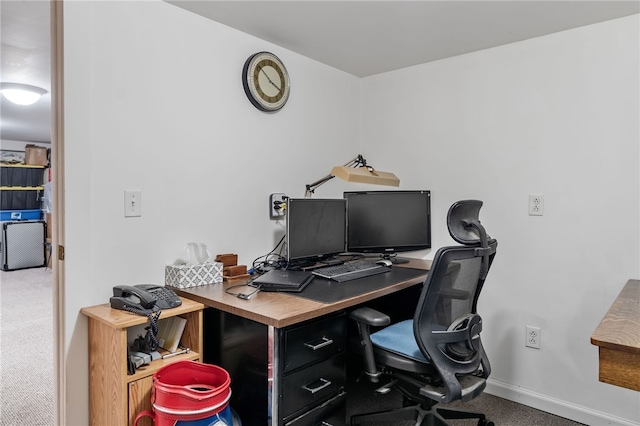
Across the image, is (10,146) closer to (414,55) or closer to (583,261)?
(414,55)

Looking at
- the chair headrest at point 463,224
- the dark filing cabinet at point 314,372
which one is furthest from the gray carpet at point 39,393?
the chair headrest at point 463,224

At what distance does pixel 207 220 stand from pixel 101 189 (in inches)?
21.5

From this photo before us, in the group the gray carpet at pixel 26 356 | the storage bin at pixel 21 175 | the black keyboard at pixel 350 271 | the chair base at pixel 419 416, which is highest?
the storage bin at pixel 21 175

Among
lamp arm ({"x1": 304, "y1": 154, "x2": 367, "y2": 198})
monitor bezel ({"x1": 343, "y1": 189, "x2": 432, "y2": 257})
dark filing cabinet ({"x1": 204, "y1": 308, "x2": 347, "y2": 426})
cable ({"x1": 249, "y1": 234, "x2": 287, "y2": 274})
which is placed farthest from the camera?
lamp arm ({"x1": 304, "y1": 154, "x2": 367, "y2": 198})

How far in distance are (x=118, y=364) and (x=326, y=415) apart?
863mm

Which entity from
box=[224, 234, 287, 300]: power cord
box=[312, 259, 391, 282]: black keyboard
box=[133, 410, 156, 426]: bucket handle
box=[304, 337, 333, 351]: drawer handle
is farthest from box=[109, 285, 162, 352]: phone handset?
box=[312, 259, 391, 282]: black keyboard

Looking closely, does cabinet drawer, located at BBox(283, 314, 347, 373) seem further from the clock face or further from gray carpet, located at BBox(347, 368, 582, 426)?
the clock face

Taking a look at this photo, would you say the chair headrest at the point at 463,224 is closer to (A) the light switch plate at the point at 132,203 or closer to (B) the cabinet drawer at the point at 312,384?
(B) the cabinet drawer at the point at 312,384

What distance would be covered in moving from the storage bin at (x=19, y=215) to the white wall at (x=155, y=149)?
6546 millimetres

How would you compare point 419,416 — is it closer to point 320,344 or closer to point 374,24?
point 320,344

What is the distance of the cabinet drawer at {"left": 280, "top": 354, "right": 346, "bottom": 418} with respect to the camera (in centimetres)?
153

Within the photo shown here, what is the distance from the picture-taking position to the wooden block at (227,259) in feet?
6.82

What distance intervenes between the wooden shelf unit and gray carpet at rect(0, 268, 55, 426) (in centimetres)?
53

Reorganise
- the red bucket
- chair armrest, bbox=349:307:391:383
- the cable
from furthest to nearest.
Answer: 1. the cable
2. chair armrest, bbox=349:307:391:383
3. the red bucket
